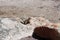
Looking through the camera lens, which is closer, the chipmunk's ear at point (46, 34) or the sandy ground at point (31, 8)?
the chipmunk's ear at point (46, 34)

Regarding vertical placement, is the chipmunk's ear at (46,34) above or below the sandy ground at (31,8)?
above

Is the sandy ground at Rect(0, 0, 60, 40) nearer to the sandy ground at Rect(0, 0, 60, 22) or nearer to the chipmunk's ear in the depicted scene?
the sandy ground at Rect(0, 0, 60, 22)

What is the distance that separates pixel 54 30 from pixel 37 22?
18.7 inches

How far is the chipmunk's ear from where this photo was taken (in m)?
1.33

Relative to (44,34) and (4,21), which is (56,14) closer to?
(4,21)

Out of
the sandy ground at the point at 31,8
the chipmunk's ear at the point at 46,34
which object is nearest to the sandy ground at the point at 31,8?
the sandy ground at the point at 31,8

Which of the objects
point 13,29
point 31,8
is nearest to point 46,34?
point 13,29

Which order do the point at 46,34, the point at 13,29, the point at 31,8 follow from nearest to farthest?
1. the point at 46,34
2. the point at 13,29
3. the point at 31,8

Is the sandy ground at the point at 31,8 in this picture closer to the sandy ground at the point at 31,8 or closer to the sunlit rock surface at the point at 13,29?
the sandy ground at the point at 31,8

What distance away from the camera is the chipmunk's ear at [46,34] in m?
1.33

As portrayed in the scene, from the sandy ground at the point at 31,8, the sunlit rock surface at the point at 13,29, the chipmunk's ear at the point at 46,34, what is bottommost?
the sandy ground at the point at 31,8

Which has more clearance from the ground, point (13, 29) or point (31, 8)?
point (13, 29)

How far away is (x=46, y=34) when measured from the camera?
137cm

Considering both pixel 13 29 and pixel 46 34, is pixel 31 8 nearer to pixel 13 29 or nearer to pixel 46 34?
pixel 13 29
